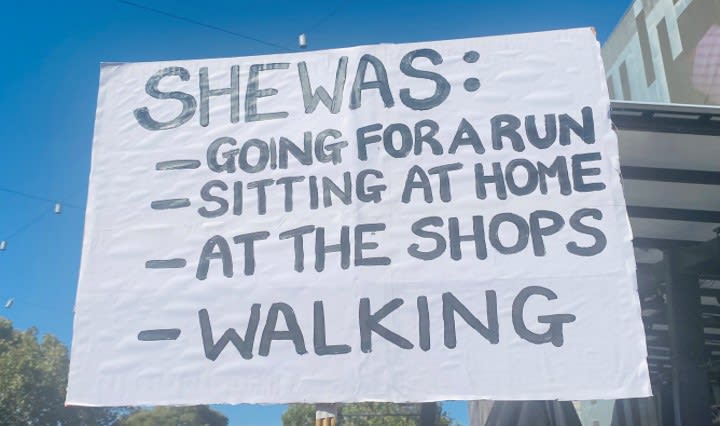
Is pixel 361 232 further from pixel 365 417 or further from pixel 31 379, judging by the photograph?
pixel 31 379

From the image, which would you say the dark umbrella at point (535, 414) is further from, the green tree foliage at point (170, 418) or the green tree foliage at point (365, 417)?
the green tree foliage at point (170, 418)

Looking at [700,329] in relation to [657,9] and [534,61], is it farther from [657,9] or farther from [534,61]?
[657,9]

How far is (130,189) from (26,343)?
26402 mm

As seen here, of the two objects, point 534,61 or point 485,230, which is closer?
point 485,230

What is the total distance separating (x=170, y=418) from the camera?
120 ft

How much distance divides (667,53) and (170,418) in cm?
3259

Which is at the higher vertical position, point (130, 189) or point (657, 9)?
point (657, 9)

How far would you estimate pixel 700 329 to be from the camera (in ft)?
23.9

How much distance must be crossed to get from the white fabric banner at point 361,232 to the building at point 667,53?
6177 millimetres

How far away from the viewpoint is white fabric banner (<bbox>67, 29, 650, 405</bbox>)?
10.8ft

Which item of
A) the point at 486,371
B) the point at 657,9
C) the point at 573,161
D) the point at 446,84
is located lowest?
the point at 486,371

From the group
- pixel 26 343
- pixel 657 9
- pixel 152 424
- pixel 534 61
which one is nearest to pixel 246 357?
pixel 534 61

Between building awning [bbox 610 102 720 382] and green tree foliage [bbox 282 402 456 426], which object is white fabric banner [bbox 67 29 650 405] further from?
green tree foliage [bbox 282 402 456 426]

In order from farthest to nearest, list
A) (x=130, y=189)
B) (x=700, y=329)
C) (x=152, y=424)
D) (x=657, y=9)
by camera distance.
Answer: (x=152, y=424) < (x=657, y=9) < (x=700, y=329) < (x=130, y=189)
